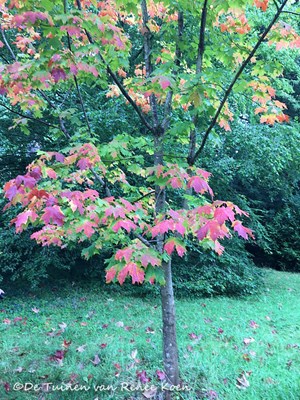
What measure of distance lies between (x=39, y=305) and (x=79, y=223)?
12.7ft

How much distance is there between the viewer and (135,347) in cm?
364

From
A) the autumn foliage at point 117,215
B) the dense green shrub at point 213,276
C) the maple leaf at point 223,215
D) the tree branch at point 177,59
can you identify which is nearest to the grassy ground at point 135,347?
the dense green shrub at point 213,276

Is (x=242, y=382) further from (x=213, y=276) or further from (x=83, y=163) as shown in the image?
(x=213, y=276)

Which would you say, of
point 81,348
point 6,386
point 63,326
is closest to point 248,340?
point 81,348

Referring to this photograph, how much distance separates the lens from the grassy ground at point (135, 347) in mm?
2895

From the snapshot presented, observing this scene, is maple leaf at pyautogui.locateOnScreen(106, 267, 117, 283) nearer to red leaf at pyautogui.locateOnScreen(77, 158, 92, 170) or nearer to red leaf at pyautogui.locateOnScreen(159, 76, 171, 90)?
red leaf at pyautogui.locateOnScreen(77, 158, 92, 170)

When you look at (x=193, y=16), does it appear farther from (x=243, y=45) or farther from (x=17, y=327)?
(x=17, y=327)

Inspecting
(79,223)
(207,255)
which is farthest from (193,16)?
(207,255)

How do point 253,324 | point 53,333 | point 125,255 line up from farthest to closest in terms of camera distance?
point 253,324 → point 53,333 → point 125,255

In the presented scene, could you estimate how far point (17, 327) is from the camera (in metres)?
4.38

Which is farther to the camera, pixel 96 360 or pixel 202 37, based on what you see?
pixel 96 360

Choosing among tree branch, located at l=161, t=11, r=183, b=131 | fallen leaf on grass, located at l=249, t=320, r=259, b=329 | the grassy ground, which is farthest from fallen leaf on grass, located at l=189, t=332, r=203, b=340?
tree branch, located at l=161, t=11, r=183, b=131

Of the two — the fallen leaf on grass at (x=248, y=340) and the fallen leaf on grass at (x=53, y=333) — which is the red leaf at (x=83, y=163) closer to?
the fallen leaf on grass at (x=53, y=333)

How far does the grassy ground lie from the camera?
289 cm
